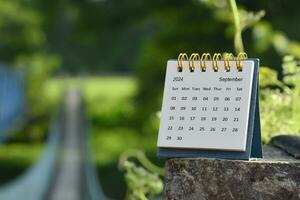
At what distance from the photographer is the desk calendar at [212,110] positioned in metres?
1.79

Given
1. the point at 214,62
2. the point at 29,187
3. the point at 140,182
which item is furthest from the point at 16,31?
the point at 214,62

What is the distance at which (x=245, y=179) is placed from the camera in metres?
1.80

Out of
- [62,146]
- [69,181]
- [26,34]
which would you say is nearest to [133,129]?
[62,146]

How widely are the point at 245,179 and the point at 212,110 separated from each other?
0.16m

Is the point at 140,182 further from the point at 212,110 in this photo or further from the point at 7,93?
the point at 7,93

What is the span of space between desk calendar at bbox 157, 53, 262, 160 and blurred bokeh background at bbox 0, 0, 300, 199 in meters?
0.65

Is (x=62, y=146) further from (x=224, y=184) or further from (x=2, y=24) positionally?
(x=224, y=184)

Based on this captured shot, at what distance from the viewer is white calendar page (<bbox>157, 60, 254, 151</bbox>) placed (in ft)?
5.86

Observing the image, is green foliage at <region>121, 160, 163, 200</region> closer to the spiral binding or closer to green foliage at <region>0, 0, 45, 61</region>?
the spiral binding

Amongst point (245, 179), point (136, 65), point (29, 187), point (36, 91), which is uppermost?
point (136, 65)

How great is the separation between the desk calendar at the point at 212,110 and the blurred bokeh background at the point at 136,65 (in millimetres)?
646

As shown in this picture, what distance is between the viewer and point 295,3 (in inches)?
364

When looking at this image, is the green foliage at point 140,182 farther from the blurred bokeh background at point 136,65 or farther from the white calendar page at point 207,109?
the white calendar page at point 207,109

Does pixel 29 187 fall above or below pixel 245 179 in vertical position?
above
